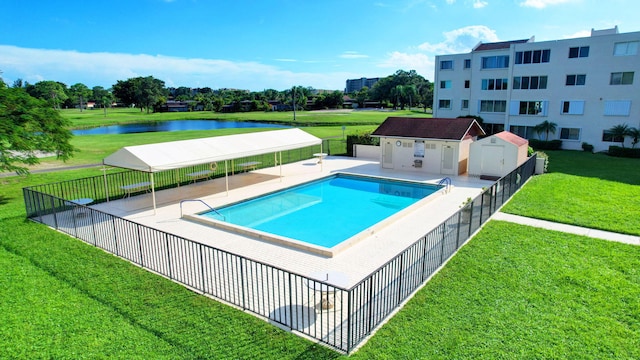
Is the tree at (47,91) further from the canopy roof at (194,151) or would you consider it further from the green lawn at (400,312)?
the green lawn at (400,312)

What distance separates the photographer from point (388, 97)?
12219 centimetres

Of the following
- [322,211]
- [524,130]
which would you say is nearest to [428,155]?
[322,211]

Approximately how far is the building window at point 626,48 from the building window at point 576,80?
2484mm

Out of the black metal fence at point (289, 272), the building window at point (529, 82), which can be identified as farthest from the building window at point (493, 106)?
the black metal fence at point (289, 272)

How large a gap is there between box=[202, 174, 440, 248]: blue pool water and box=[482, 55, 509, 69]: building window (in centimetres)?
2278

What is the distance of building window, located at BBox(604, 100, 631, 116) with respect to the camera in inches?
1152

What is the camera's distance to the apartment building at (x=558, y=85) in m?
29.3

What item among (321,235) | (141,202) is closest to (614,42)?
(321,235)

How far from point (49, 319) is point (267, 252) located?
503cm

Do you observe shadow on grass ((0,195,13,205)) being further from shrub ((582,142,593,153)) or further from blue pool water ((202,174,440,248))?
shrub ((582,142,593,153))

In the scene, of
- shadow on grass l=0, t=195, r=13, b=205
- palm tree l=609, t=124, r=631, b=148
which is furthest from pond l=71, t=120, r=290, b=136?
shadow on grass l=0, t=195, r=13, b=205

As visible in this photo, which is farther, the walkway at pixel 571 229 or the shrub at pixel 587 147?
the shrub at pixel 587 147

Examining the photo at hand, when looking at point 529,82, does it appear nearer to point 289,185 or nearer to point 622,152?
point 622,152

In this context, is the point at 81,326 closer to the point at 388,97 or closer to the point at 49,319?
the point at 49,319
